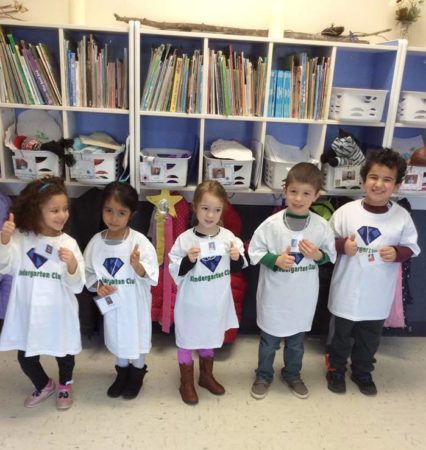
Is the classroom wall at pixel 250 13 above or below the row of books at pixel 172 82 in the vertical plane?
above

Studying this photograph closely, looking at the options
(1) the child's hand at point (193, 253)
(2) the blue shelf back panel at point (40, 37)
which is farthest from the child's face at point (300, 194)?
(2) the blue shelf back panel at point (40, 37)

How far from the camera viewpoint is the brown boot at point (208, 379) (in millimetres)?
2168

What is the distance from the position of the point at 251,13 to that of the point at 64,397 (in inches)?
82.3

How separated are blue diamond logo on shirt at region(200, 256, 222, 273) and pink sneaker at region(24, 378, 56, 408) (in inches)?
37.1

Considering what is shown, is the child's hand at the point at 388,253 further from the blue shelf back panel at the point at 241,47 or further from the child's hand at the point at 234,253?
the blue shelf back panel at the point at 241,47

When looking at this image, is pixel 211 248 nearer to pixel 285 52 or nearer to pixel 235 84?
pixel 235 84

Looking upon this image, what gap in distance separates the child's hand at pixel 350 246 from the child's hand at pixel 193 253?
68 centimetres

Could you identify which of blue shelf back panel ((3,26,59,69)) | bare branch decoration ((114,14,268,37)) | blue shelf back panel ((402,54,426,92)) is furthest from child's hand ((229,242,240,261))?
blue shelf back panel ((402,54,426,92))

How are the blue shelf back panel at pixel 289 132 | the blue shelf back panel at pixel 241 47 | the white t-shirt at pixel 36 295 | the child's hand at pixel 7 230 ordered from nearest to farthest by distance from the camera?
the child's hand at pixel 7 230
the white t-shirt at pixel 36 295
the blue shelf back panel at pixel 241 47
the blue shelf back panel at pixel 289 132

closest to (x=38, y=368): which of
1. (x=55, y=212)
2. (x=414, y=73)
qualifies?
(x=55, y=212)

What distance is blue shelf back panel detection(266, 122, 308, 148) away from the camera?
8.25 feet

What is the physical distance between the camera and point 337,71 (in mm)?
2434

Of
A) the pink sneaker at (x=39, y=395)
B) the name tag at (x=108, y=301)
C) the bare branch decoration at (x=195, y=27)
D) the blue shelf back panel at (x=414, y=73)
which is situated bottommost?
the pink sneaker at (x=39, y=395)

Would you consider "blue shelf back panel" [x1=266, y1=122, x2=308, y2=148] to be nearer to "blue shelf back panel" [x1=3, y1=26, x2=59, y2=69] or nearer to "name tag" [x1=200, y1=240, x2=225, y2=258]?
"name tag" [x1=200, y1=240, x2=225, y2=258]
